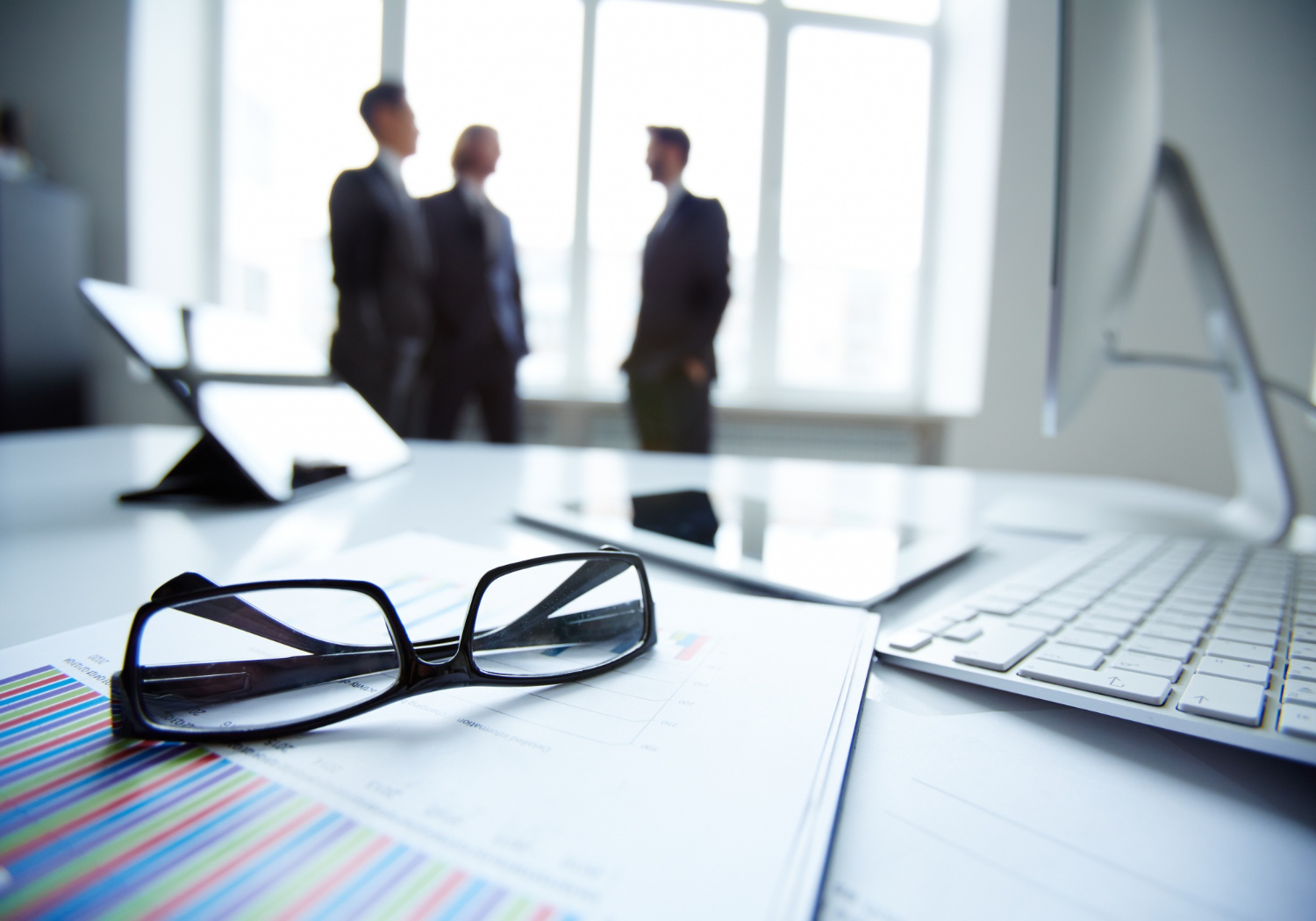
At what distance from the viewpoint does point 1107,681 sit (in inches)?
9.9

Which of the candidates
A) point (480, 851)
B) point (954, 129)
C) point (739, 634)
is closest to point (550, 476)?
point (739, 634)

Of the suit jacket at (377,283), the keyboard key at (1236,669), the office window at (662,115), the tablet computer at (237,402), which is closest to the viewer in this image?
the keyboard key at (1236,669)

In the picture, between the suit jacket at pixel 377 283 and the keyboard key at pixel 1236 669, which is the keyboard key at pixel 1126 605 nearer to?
the keyboard key at pixel 1236 669

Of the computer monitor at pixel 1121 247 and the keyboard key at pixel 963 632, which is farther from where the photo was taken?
the computer monitor at pixel 1121 247

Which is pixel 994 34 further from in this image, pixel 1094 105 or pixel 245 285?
pixel 245 285

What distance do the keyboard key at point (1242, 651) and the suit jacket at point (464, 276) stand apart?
7.62 feet

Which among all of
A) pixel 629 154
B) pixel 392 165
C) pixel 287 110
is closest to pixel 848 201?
pixel 629 154

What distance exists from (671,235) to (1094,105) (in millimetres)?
1838

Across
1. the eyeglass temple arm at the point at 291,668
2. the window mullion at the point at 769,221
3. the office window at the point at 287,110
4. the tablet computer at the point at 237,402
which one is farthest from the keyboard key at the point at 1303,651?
the office window at the point at 287,110

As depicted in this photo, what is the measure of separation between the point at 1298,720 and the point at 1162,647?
0.07 meters

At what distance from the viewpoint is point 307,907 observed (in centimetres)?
14

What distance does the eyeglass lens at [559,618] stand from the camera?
263mm

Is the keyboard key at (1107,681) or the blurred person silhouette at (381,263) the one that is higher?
the blurred person silhouette at (381,263)

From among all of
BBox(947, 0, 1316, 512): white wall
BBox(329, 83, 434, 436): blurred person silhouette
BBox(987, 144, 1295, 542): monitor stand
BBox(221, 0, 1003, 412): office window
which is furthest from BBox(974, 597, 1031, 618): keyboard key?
BBox(947, 0, 1316, 512): white wall
